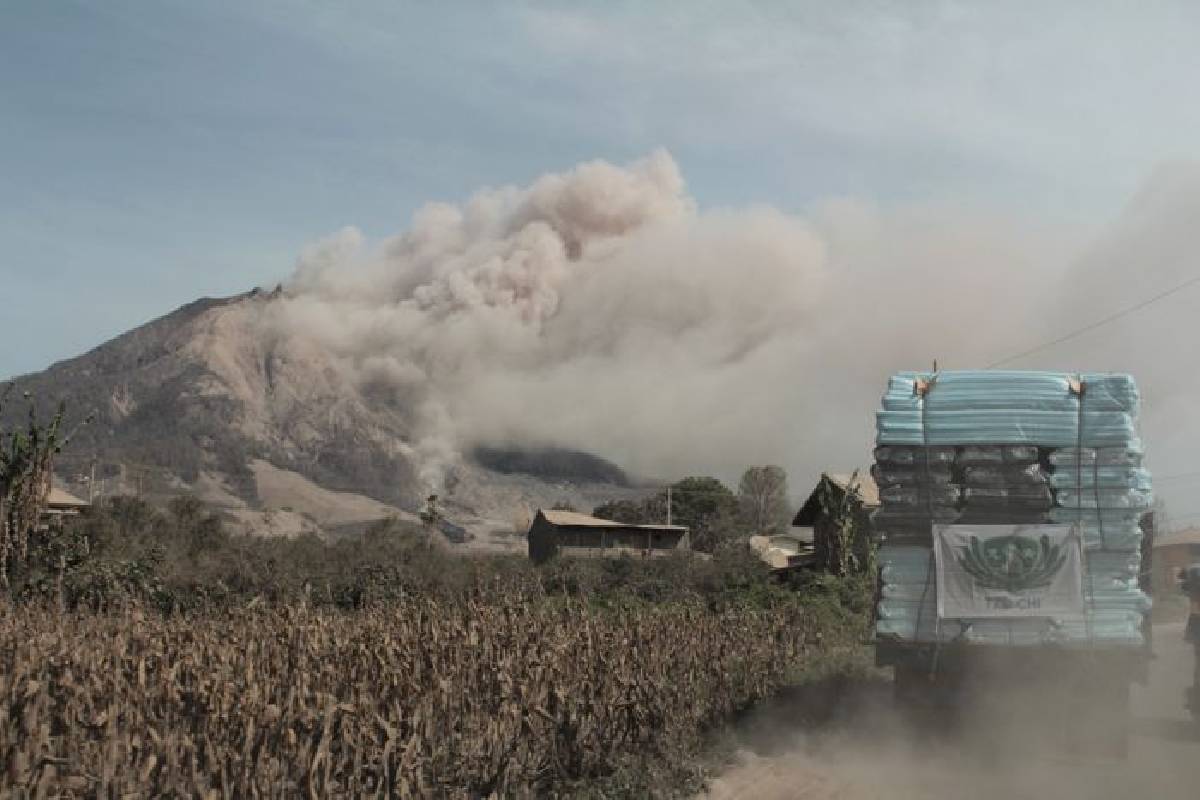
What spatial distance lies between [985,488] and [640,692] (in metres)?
3.76

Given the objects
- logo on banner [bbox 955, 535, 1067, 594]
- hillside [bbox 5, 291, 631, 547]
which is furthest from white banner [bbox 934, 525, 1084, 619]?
hillside [bbox 5, 291, 631, 547]

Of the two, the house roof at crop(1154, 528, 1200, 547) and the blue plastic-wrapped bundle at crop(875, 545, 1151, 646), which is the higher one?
the blue plastic-wrapped bundle at crop(875, 545, 1151, 646)

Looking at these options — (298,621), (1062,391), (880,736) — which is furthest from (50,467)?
(1062,391)

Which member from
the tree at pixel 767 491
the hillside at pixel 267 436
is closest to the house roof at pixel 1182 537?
the tree at pixel 767 491

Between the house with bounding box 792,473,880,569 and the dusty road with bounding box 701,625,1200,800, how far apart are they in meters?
30.8

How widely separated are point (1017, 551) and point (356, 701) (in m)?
6.07

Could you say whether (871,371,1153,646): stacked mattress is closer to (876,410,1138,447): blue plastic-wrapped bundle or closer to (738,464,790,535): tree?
(876,410,1138,447): blue plastic-wrapped bundle

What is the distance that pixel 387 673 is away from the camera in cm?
1061

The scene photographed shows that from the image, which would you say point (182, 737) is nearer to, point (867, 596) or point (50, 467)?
point (50, 467)

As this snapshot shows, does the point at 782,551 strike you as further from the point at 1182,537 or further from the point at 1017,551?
the point at 1017,551

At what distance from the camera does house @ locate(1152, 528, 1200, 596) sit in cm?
5288

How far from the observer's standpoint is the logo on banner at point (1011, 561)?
1073 cm

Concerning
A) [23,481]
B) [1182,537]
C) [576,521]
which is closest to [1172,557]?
[1182,537]

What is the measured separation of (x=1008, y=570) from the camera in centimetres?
1085
